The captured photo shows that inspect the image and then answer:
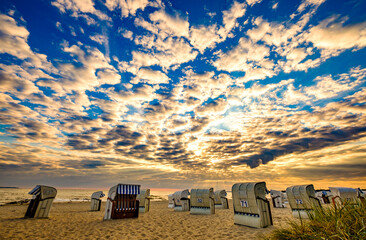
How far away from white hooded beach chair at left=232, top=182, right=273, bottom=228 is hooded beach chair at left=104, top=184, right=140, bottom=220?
9.66 metres

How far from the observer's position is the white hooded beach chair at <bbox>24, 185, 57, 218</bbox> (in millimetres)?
14812

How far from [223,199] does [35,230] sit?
72.0 ft

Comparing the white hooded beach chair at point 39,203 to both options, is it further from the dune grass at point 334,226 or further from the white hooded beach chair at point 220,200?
the white hooded beach chair at point 220,200

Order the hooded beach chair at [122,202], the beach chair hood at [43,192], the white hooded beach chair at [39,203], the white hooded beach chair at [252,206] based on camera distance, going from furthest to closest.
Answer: the hooded beach chair at [122,202] → the beach chair hood at [43,192] → the white hooded beach chair at [39,203] → the white hooded beach chair at [252,206]

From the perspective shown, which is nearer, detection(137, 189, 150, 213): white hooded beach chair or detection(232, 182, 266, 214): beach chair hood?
detection(232, 182, 266, 214): beach chair hood

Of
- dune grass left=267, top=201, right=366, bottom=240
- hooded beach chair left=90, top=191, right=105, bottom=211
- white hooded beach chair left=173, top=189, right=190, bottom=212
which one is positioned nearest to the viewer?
dune grass left=267, top=201, right=366, bottom=240

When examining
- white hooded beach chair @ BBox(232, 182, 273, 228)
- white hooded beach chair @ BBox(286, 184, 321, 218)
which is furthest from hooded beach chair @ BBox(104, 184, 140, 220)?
white hooded beach chair @ BBox(286, 184, 321, 218)

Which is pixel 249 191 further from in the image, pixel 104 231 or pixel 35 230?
pixel 35 230

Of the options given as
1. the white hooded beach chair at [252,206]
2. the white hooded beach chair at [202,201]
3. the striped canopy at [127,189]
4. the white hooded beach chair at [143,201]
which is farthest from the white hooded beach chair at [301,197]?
the white hooded beach chair at [143,201]

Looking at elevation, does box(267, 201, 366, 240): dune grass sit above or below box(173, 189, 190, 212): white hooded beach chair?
above

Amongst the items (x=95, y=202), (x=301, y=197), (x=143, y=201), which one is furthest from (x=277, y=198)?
(x=95, y=202)

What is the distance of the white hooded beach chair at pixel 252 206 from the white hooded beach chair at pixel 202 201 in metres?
6.09

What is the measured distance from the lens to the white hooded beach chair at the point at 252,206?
459 inches

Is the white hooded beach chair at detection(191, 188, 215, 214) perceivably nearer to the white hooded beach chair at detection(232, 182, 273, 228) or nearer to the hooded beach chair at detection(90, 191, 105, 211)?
the white hooded beach chair at detection(232, 182, 273, 228)
